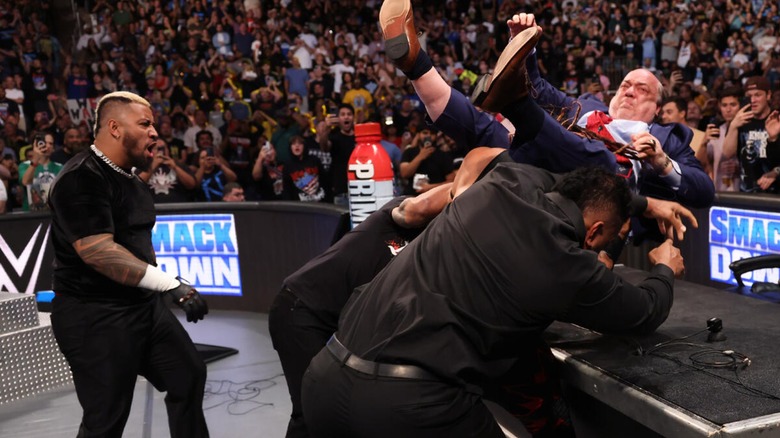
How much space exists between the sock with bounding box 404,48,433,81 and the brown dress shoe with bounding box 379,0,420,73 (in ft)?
0.06

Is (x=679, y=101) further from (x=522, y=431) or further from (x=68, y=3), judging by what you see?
(x=68, y=3)

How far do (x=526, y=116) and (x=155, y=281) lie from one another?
181 centimetres

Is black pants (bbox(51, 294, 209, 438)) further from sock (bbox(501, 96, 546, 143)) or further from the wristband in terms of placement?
sock (bbox(501, 96, 546, 143))

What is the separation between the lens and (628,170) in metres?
3.18

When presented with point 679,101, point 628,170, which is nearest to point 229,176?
point 679,101

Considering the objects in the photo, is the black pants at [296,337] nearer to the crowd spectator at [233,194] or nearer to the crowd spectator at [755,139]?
the crowd spectator at [755,139]

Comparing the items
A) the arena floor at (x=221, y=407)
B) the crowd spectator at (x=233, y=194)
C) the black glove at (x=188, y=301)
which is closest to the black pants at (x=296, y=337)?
the black glove at (x=188, y=301)

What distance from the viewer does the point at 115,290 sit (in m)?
3.52

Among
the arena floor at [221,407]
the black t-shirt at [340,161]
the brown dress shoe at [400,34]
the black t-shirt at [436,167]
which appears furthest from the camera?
the black t-shirt at [340,161]

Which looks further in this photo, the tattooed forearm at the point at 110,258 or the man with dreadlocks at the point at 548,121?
the tattooed forearm at the point at 110,258

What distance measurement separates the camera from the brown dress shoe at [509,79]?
233 centimetres

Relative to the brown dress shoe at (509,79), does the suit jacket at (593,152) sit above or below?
below

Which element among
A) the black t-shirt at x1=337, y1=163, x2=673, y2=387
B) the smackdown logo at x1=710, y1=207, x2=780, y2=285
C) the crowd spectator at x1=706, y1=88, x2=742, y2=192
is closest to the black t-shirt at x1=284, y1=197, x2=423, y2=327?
the black t-shirt at x1=337, y1=163, x2=673, y2=387

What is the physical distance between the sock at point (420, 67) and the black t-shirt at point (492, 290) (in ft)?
2.24
